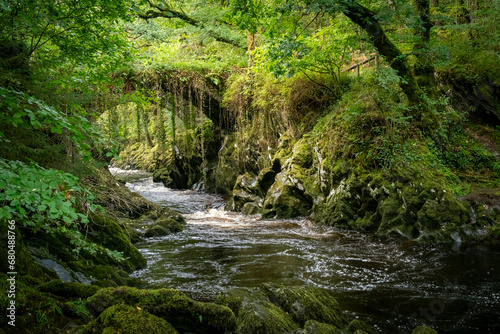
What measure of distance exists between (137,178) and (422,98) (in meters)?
21.6

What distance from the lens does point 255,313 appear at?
3.48 meters

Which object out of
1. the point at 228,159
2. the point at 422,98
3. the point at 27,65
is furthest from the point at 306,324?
the point at 228,159

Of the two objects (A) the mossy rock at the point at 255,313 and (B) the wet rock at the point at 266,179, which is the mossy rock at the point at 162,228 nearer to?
(B) the wet rock at the point at 266,179

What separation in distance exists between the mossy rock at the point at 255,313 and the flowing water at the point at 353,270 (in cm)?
64

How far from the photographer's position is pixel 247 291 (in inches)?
161

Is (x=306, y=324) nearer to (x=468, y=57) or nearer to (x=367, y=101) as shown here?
(x=367, y=101)

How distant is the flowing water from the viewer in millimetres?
4586

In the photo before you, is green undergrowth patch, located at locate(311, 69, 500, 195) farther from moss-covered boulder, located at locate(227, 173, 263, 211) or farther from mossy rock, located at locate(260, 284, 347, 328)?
mossy rock, located at locate(260, 284, 347, 328)

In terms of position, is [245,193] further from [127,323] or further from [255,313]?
[127,323]

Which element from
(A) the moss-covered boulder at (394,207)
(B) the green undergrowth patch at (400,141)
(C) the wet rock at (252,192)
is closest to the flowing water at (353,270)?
(A) the moss-covered boulder at (394,207)

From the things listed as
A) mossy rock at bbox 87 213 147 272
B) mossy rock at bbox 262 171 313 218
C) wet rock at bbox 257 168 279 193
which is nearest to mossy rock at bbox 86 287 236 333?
mossy rock at bbox 87 213 147 272

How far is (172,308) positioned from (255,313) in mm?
906

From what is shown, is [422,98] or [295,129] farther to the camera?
[295,129]

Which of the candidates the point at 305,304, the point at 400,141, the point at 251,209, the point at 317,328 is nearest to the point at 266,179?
the point at 251,209
